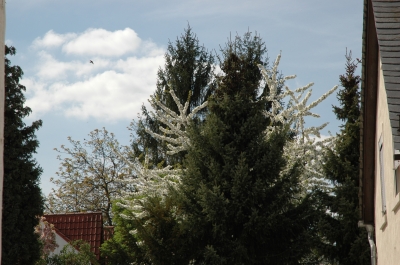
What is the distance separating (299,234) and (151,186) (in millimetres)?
4943

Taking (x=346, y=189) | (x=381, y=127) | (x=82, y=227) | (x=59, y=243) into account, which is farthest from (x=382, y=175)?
(x=82, y=227)

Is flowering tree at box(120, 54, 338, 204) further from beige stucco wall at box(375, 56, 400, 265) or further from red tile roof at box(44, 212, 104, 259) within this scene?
red tile roof at box(44, 212, 104, 259)

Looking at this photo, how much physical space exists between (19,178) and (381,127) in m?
13.6

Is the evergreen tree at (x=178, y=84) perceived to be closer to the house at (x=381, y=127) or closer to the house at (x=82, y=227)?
the house at (x=82, y=227)

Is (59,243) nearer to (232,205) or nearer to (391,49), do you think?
(232,205)

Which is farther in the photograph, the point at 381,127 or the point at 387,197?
the point at 381,127

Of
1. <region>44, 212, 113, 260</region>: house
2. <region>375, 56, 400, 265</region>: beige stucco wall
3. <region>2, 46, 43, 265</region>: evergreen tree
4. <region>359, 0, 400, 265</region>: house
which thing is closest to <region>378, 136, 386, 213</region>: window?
<region>359, 0, 400, 265</region>: house

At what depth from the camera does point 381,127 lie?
38.8ft

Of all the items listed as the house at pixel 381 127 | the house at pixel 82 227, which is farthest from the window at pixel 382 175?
the house at pixel 82 227

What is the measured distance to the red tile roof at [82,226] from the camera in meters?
31.1

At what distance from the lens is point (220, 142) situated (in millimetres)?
18547

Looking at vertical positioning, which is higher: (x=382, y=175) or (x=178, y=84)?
(x=178, y=84)

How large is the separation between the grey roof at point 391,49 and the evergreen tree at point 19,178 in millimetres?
14486

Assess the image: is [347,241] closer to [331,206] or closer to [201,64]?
[331,206]
